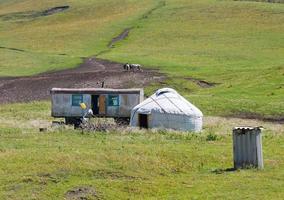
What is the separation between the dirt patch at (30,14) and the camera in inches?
6077

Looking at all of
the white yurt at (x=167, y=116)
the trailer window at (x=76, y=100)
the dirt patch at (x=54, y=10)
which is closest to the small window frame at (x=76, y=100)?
the trailer window at (x=76, y=100)

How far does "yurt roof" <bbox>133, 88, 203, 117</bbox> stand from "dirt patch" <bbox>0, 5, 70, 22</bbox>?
116700 mm

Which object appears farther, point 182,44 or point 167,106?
point 182,44

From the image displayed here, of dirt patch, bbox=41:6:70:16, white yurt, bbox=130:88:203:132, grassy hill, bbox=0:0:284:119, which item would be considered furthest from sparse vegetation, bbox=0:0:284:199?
dirt patch, bbox=41:6:70:16

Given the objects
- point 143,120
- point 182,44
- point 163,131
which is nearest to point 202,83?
point 143,120

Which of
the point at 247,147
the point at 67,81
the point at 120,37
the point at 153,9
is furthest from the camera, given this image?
the point at 153,9

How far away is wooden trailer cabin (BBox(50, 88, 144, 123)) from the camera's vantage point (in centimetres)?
3906

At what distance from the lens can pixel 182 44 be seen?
100 metres

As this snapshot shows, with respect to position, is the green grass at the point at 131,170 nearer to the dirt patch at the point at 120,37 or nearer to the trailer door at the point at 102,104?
the trailer door at the point at 102,104

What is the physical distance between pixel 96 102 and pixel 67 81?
77.6ft

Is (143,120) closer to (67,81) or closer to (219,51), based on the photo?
(67,81)

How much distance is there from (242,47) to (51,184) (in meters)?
75.7

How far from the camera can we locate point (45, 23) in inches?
5404

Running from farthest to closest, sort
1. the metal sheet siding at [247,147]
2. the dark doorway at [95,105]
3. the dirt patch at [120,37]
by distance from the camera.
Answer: the dirt patch at [120,37]
the dark doorway at [95,105]
the metal sheet siding at [247,147]
